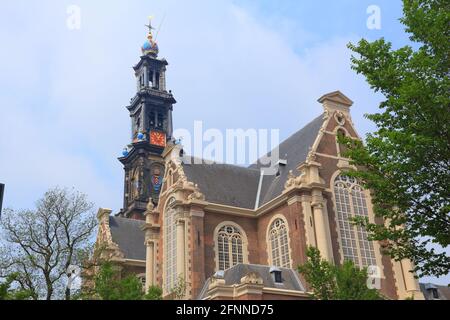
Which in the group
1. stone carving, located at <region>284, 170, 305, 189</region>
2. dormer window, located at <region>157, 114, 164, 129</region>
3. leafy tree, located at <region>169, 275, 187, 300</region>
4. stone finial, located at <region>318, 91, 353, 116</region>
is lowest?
leafy tree, located at <region>169, 275, 187, 300</region>

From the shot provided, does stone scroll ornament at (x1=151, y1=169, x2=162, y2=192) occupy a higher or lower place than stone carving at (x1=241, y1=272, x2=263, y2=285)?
higher

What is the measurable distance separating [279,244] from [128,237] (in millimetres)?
22725

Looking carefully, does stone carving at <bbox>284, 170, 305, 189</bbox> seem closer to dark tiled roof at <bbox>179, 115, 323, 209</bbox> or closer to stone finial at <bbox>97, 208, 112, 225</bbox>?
dark tiled roof at <bbox>179, 115, 323, 209</bbox>

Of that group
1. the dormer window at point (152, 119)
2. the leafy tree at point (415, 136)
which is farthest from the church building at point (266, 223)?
the dormer window at point (152, 119)

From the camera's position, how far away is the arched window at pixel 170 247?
41.6m

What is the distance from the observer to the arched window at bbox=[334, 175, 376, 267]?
125 ft

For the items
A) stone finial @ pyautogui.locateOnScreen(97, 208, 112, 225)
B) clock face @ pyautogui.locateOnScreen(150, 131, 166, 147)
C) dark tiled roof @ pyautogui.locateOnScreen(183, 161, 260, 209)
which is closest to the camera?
dark tiled roof @ pyautogui.locateOnScreen(183, 161, 260, 209)

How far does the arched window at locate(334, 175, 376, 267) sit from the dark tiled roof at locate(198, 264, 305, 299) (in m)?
4.33

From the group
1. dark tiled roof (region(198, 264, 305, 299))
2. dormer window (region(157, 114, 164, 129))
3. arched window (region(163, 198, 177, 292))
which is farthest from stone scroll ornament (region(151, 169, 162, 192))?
dark tiled roof (region(198, 264, 305, 299))

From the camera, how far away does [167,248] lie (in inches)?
1719

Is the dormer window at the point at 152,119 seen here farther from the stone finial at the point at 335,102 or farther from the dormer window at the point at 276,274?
the dormer window at the point at 276,274

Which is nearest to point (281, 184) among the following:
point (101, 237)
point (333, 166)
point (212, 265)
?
point (333, 166)

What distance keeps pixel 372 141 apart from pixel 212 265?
24457mm
